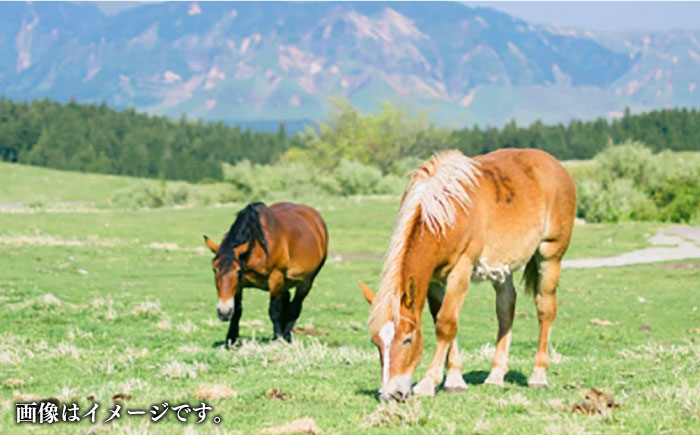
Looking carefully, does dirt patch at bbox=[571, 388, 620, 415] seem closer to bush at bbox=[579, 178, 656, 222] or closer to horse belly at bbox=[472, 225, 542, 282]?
horse belly at bbox=[472, 225, 542, 282]

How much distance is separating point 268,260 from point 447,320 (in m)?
5.39

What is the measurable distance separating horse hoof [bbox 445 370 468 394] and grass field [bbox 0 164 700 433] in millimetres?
238

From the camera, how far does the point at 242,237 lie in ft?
40.6

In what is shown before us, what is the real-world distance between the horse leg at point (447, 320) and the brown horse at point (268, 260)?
4.79m

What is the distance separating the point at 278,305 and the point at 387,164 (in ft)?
257

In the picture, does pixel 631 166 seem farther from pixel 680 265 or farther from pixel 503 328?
pixel 503 328

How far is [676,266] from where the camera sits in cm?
3084

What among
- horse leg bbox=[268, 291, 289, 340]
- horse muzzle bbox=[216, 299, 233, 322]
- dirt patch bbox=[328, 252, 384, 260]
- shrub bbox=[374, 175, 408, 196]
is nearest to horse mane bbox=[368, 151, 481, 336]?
horse muzzle bbox=[216, 299, 233, 322]

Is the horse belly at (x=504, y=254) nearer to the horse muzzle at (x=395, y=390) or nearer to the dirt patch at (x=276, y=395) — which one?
the horse muzzle at (x=395, y=390)

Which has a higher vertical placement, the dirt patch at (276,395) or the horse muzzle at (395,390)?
the horse muzzle at (395,390)

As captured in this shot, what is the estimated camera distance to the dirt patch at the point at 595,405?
21.4 ft

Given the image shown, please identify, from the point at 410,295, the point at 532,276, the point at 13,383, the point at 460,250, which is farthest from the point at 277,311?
the point at 410,295

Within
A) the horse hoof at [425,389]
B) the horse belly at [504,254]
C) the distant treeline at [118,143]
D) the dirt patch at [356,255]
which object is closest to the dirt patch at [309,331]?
the horse belly at [504,254]

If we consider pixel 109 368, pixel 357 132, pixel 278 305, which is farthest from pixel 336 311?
pixel 357 132
